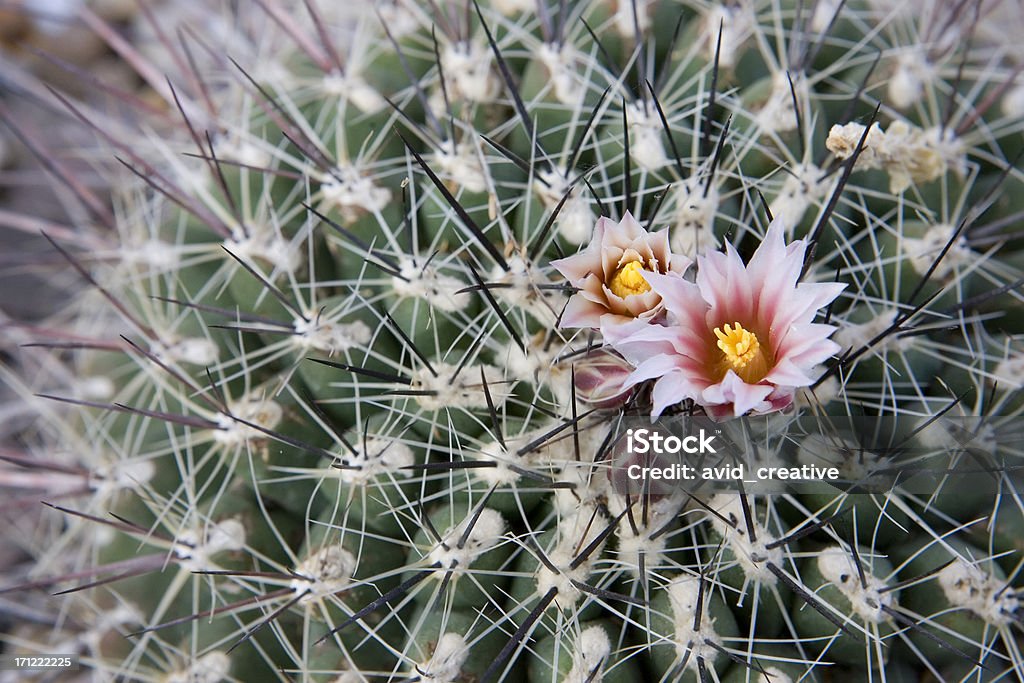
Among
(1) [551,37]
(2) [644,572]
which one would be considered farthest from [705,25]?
(2) [644,572]

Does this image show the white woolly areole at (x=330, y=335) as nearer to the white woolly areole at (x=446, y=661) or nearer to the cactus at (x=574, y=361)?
the cactus at (x=574, y=361)

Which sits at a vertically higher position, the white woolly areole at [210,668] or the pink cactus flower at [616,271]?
the pink cactus flower at [616,271]

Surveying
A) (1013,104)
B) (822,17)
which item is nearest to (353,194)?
(822,17)

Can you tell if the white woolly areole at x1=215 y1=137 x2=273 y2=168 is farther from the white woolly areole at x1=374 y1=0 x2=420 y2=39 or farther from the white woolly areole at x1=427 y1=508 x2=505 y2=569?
the white woolly areole at x1=427 y1=508 x2=505 y2=569

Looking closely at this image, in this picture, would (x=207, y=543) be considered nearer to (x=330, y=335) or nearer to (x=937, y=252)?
(x=330, y=335)

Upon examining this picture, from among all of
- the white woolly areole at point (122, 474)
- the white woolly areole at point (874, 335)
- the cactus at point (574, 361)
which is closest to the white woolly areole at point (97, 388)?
the cactus at point (574, 361)

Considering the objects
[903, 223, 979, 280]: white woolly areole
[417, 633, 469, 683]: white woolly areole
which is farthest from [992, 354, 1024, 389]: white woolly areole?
[417, 633, 469, 683]: white woolly areole

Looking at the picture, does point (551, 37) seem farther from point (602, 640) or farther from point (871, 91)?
point (602, 640)
